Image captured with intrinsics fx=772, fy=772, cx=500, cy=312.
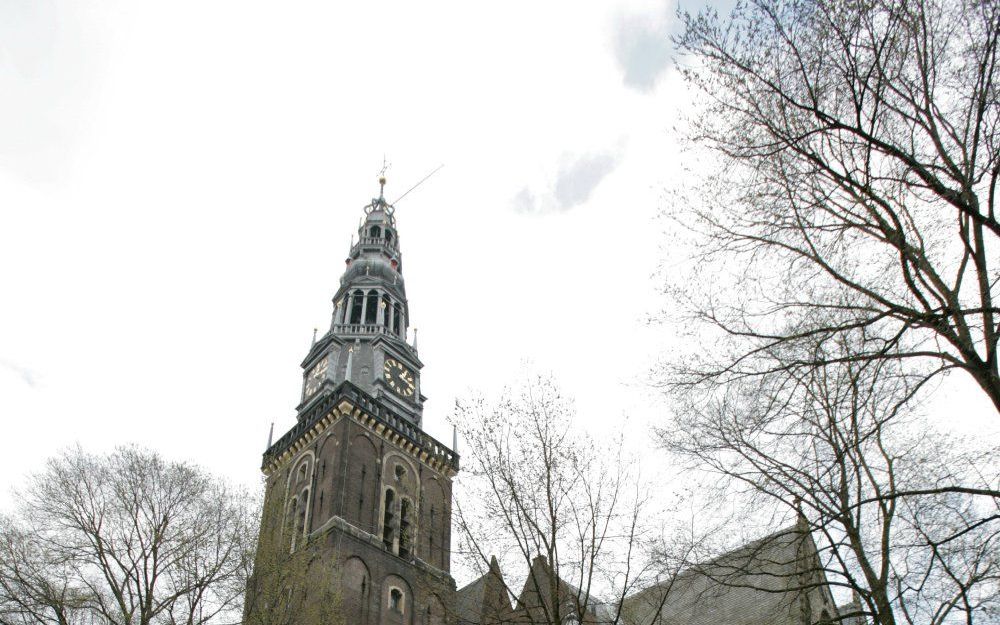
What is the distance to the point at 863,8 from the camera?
27.1 ft

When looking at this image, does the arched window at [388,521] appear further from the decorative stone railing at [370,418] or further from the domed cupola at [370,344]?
the domed cupola at [370,344]

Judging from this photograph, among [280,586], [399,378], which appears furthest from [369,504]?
[280,586]

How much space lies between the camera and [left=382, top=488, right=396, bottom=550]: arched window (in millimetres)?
34812

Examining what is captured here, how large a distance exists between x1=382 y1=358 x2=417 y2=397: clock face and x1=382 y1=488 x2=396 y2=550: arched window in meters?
7.66

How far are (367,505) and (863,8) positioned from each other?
99.9 ft

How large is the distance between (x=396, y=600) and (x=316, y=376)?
1628 cm

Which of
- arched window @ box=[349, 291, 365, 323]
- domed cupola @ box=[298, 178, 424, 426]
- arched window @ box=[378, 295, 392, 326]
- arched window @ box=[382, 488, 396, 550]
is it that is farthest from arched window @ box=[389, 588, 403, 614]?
arched window @ box=[349, 291, 365, 323]

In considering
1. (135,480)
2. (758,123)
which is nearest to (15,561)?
(135,480)

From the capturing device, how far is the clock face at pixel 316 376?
4378cm

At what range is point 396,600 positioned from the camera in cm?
3209

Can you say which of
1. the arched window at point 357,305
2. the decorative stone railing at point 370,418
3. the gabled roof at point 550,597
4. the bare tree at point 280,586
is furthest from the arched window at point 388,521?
the gabled roof at point 550,597

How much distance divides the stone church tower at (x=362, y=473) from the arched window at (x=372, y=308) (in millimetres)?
89

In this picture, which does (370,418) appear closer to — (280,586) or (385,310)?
(385,310)

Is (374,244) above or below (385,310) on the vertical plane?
above
